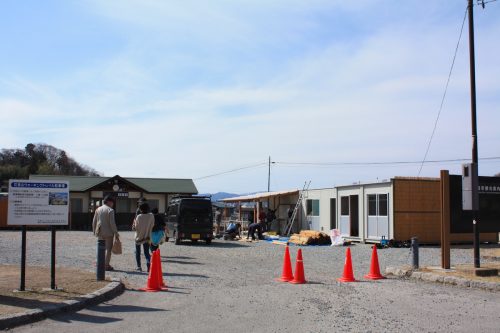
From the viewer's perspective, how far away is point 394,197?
23.6 meters

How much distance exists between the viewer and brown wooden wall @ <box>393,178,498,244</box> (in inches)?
928

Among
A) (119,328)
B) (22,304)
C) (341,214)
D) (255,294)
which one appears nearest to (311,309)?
(255,294)

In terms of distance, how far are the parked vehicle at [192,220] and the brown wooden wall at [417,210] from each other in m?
8.68

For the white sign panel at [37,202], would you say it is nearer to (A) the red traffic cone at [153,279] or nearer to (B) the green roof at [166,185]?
(A) the red traffic cone at [153,279]

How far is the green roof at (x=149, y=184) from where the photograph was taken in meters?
43.6

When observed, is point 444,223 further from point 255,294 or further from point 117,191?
point 117,191

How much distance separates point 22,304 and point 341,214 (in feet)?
70.5

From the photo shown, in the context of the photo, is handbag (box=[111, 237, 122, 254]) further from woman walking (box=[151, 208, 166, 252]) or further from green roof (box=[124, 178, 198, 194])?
green roof (box=[124, 178, 198, 194])

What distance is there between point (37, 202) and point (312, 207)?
22920mm

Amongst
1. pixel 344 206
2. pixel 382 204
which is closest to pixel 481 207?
pixel 382 204

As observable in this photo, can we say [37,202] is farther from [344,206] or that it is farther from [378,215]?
[344,206]

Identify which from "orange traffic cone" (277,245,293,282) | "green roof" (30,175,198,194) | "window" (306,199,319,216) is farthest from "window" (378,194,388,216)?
"green roof" (30,175,198,194)

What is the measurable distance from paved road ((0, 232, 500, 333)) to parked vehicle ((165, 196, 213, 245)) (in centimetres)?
943

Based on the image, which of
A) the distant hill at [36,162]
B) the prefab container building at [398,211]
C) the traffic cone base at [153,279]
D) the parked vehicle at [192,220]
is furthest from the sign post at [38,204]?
the distant hill at [36,162]
